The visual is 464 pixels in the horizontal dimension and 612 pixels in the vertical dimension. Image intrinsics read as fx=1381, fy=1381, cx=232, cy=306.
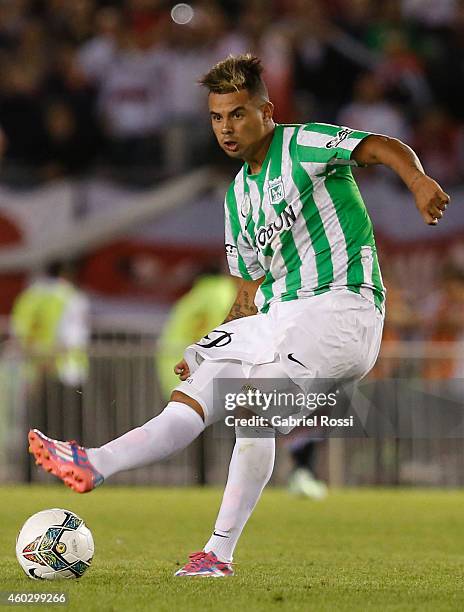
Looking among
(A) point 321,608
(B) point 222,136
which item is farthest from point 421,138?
(A) point 321,608

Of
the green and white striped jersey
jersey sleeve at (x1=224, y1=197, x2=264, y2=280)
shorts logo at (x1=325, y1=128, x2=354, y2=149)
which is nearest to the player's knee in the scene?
the green and white striped jersey

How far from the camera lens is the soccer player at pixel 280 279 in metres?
5.48

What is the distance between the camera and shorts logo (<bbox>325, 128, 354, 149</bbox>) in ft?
17.9

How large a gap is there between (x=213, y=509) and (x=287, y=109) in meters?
5.56

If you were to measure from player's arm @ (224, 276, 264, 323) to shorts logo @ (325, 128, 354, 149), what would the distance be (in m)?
0.81

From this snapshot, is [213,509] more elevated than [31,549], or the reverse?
[31,549]

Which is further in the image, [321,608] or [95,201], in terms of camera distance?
[95,201]

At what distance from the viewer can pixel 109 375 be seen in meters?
12.6

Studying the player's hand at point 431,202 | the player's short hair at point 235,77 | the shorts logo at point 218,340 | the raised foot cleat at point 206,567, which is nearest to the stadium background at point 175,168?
the raised foot cleat at point 206,567

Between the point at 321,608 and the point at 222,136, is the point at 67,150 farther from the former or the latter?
the point at 321,608

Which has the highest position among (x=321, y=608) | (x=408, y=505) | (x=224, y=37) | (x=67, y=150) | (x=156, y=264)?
(x=224, y=37)

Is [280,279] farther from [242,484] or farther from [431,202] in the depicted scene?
[431,202]

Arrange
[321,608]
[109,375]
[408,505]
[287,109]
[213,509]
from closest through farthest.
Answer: [321,608] < [213,509] < [408,505] < [109,375] < [287,109]

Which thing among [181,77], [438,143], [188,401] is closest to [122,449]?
[188,401]
